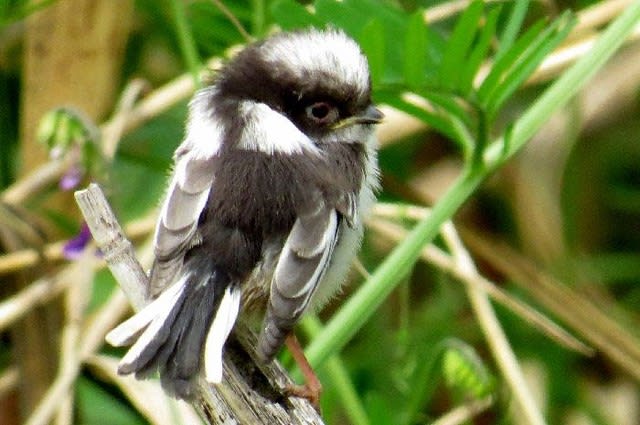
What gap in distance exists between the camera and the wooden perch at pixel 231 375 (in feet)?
7.99

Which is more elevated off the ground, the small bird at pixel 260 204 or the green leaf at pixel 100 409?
the green leaf at pixel 100 409

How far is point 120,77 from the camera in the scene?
4.64 m

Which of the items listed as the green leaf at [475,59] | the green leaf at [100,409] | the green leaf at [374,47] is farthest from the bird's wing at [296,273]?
the green leaf at [100,409]

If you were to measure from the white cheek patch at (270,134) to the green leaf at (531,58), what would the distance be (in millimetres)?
426

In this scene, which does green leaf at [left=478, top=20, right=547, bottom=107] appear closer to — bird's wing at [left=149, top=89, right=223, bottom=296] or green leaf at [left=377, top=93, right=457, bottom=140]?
green leaf at [left=377, top=93, right=457, bottom=140]

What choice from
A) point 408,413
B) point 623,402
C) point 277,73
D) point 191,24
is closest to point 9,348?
point 191,24

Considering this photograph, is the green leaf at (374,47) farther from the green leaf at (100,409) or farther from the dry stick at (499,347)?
the green leaf at (100,409)

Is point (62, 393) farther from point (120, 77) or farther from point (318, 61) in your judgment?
point (120, 77)

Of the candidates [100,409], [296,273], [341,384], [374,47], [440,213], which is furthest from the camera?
[100,409]

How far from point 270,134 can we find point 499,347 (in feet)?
3.98

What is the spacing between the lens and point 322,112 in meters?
2.81

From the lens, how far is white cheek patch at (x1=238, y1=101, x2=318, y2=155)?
8.75 feet

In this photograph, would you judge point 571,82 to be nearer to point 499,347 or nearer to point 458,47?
point 458,47

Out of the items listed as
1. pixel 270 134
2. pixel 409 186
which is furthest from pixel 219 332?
pixel 409 186
